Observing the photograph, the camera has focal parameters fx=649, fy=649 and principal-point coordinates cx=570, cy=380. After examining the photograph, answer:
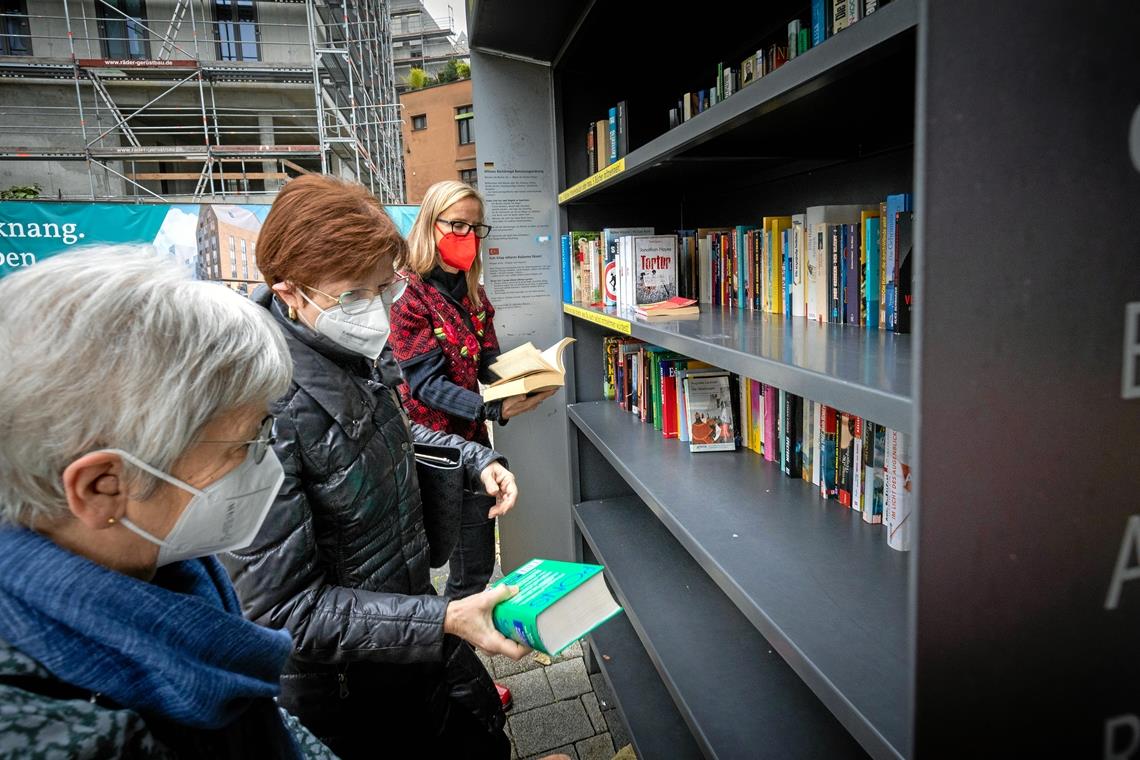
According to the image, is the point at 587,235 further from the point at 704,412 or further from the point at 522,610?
the point at 522,610

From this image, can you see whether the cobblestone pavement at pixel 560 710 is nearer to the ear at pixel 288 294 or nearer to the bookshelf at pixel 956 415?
the bookshelf at pixel 956 415

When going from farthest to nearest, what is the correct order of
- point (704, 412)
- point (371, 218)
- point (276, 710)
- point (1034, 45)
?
point (704, 412) → point (371, 218) → point (276, 710) → point (1034, 45)

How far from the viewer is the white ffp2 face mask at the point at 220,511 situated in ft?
2.74

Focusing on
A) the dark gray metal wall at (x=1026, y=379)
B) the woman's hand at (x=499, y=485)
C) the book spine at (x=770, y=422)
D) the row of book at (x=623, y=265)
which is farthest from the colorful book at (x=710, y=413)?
the dark gray metal wall at (x=1026, y=379)

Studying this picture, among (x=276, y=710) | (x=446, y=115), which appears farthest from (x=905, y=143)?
(x=446, y=115)

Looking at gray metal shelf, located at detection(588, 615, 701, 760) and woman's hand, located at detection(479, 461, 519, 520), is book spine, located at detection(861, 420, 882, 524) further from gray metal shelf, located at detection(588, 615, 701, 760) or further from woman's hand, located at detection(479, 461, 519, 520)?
gray metal shelf, located at detection(588, 615, 701, 760)

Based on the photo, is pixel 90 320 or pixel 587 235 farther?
pixel 587 235

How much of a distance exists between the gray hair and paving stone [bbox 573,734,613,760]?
220 cm

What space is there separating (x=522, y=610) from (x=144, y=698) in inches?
22.4

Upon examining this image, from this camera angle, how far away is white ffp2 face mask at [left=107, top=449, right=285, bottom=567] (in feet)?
2.74

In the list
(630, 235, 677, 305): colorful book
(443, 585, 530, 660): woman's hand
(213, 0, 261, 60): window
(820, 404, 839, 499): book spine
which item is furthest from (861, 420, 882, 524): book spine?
(213, 0, 261, 60): window

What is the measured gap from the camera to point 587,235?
3135 millimetres

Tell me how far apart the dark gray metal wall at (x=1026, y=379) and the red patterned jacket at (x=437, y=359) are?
76.7 inches

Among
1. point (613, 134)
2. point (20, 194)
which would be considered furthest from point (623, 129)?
point (20, 194)
